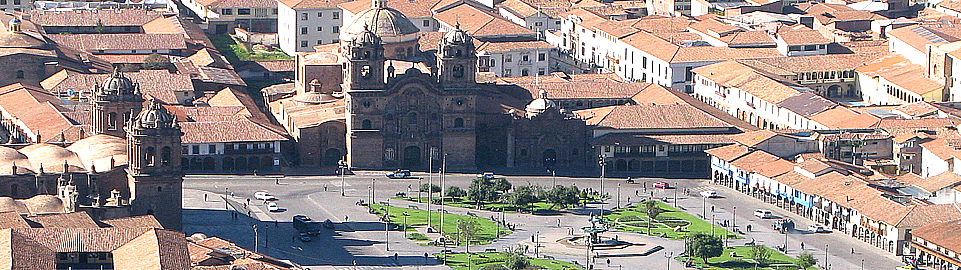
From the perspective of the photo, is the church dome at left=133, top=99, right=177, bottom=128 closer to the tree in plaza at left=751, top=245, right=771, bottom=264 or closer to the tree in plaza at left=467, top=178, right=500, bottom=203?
the tree in plaza at left=467, top=178, right=500, bottom=203

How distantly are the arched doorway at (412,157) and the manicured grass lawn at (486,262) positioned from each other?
102 ft

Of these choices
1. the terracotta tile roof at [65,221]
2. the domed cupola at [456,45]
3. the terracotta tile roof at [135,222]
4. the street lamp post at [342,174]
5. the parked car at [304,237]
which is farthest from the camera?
the domed cupola at [456,45]

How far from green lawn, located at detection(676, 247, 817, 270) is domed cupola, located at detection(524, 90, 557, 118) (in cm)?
3236

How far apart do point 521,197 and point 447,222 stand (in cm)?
683

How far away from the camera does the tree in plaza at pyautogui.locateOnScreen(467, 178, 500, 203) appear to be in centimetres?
18250

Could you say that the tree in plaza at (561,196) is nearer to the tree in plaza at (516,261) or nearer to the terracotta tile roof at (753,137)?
the terracotta tile roof at (753,137)

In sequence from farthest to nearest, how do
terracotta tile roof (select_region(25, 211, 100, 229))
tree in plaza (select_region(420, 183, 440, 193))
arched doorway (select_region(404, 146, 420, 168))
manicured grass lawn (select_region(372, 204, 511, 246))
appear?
arched doorway (select_region(404, 146, 420, 168))
tree in plaza (select_region(420, 183, 440, 193))
manicured grass lawn (select_region(372, 204, 511, 246))
terracotta tile roof (select_region(25, 211, 100, 229))

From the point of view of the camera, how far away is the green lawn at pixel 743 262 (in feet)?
534

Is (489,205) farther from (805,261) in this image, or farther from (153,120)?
(153,120)

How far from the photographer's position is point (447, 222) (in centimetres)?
17612

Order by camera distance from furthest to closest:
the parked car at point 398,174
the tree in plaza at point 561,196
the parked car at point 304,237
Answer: the parked car at point 398,174, the tree in plaza at point 561,196, the parked car at point 304,237

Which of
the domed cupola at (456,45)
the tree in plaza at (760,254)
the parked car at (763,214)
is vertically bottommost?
the tree in plaza at (760,254)

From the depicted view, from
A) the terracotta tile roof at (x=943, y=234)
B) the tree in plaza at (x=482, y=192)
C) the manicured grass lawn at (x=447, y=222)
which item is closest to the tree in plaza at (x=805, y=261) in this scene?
the terracotta tile roof at (x=943, y=234)

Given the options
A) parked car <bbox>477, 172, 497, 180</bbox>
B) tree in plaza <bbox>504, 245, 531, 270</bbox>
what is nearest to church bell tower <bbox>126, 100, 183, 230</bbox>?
tree in plaza <bbox>504, 245, 531, 270</bbox>
